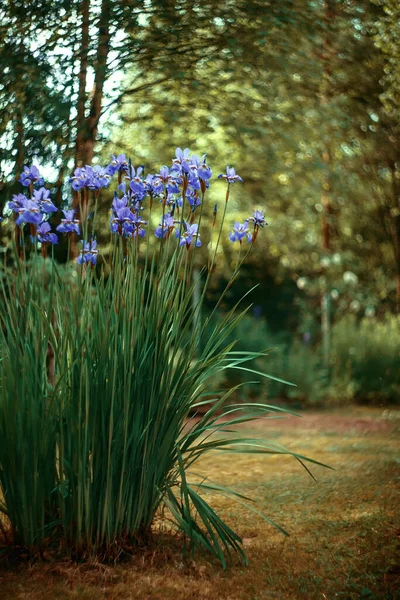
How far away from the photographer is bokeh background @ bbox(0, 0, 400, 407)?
406 centimetres

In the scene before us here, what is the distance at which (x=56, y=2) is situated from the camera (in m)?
3.94

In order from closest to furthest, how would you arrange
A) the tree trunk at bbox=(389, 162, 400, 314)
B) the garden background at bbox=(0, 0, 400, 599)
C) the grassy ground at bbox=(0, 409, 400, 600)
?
the grassy ground at bbox=(0, 409, 400, 600) < the garden background at bbox=(0, 0, 400, 599) < the tree trunk at bbox=(389, 162, 400, 314)

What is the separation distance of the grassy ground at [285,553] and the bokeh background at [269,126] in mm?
1427

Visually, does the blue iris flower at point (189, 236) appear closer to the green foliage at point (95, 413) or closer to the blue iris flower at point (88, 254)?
the green foliage at point (95, 413)

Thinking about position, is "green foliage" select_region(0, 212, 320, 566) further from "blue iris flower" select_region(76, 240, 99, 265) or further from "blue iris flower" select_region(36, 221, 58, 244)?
"blue iris flower" select_region(36, 221, 58, 244)

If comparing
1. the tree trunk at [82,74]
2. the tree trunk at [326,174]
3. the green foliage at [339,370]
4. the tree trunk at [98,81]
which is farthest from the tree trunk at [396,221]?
the tree trunk at [82,74]

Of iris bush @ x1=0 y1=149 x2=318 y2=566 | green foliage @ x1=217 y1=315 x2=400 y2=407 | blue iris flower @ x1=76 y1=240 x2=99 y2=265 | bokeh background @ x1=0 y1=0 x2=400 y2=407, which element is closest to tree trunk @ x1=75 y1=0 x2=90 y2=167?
bokeh background @ x1=0 y1=0 x2=400 y2=407

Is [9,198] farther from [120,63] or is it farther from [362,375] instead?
[362,375]

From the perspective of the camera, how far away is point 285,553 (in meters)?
3.14

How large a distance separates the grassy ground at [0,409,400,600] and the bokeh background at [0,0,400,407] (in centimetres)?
143

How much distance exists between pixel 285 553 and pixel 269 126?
3876mm

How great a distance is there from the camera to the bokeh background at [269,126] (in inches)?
160

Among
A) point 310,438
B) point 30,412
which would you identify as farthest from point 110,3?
point 310,438

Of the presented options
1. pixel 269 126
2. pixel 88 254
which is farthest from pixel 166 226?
pixel 269 126
